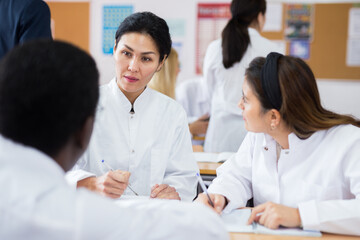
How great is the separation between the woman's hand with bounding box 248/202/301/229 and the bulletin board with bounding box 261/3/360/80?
3877 millimetres

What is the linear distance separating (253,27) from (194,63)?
2062 millimetres

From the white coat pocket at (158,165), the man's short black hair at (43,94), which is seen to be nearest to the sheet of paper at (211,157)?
the white coat pocket at (158,165)

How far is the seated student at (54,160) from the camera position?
579 millimetres

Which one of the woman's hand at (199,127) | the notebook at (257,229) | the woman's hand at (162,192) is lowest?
the woman's hand at (199,127)

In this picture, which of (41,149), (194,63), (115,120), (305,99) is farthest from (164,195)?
(194,63)

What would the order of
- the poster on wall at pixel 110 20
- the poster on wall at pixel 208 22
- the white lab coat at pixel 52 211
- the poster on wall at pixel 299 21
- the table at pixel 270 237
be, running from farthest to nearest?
the poster on wall at pixel 110 20, the poster on wall at pixel 208 22, the poster on wall at pixel 299 21, the table at pixel 270 237, the white lab coat at pixel 52 211

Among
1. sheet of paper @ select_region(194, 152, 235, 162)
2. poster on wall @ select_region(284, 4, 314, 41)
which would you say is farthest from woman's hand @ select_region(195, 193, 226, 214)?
poster on wall @ select_region(284, 4, 314, 41)

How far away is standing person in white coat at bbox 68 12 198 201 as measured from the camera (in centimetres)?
175

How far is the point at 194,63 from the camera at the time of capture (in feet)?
16.6

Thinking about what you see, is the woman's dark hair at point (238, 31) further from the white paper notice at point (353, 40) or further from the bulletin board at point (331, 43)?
the white paper notice at point (353, 40)

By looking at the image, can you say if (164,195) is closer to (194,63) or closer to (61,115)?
(61,115)

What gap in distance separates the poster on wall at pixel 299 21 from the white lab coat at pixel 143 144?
3.37 m

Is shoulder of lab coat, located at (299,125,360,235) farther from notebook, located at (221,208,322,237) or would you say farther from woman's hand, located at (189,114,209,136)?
woman's hand, located at (189,114,209,136)

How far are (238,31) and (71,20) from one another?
2911 mm
